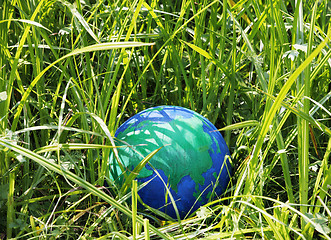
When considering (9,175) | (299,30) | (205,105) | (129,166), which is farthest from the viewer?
(205,105)

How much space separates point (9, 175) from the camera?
1698mm

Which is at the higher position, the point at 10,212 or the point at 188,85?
the point at 188,85

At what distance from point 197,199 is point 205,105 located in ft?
1.90

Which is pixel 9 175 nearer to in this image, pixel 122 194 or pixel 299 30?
pixel 122 194

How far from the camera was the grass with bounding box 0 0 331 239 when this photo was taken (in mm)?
1460

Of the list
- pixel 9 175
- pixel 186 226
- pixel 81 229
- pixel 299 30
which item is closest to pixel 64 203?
pixel 81 229

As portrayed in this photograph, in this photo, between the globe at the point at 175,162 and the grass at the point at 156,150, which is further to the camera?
the globe at the point at 175,162

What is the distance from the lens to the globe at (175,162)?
1.82 metres

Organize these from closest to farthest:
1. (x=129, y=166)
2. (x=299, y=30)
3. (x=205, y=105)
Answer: (x=299, y=30) → (x=129, y=166) → (x=205, y=105)

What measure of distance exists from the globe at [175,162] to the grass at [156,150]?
6 centimetres

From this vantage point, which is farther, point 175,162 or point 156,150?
point 175,162

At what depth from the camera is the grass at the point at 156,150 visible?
1.46 m

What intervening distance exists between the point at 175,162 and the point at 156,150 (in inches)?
11.4

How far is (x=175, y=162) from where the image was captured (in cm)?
182
